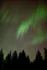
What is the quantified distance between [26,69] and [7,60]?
19.9m

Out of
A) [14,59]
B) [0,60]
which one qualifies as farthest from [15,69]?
[0,60]

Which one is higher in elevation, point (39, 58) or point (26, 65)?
point (39, 58)

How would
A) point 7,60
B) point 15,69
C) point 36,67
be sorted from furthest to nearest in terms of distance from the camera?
point 7,60 < point 15,69 < point 36,67

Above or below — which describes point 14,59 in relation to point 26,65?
above

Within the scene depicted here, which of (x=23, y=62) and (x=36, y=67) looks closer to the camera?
(x=36, y=67)

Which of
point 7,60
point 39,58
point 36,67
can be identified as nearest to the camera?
point 36,67

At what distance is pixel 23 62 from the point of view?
79.9 meters

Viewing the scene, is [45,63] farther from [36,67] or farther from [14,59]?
[14,59]

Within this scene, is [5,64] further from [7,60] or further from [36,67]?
[36,67]

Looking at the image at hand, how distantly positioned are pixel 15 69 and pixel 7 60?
14.2 meters

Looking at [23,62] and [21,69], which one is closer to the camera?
[21,69]

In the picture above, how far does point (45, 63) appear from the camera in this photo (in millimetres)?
73188

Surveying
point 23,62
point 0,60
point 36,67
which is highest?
point 0,60

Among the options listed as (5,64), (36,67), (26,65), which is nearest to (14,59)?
(5,64)
